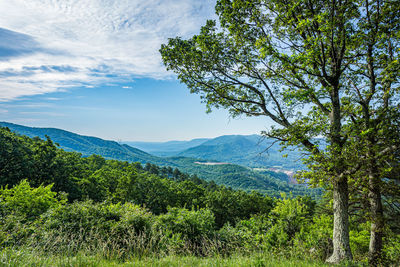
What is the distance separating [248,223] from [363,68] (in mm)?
10596

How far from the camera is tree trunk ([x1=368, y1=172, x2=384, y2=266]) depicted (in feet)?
23.4

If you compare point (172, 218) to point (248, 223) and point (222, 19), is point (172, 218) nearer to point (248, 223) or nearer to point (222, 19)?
point (248, 223)

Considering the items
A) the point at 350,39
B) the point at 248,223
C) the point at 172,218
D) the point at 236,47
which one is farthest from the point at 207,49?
the point at 248,223

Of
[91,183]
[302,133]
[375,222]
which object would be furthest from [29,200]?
[375,222]

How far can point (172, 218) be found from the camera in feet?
36.0

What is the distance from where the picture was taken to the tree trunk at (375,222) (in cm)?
714

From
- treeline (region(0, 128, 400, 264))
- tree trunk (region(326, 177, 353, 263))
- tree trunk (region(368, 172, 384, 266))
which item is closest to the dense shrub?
treeline (region(0, 128, 400, 264))

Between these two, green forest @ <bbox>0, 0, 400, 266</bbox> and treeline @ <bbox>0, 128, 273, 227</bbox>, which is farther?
treeline @ <bbox>0, 128, 273, 227</bbox>

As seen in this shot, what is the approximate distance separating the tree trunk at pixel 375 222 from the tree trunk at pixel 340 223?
1.03 m

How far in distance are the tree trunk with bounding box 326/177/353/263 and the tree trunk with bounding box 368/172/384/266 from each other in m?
1.03

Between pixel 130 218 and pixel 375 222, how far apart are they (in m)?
9.82

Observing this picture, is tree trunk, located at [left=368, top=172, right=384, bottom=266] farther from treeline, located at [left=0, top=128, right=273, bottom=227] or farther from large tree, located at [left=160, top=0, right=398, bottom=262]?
treeline, located at [left=0, top=128, right=273, bottom=227]

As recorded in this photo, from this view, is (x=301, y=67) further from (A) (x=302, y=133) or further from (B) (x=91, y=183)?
(B) (x=91, y=183)

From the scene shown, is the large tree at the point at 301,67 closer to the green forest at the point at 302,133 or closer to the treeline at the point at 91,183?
the green forest at the point at 302,133
